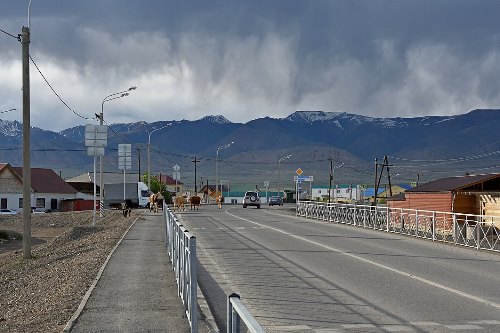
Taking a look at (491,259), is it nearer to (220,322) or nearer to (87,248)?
(220,322)

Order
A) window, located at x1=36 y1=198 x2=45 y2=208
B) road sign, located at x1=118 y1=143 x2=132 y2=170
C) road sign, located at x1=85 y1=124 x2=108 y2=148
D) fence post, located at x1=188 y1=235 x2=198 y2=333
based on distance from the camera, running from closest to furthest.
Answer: fence post, located at x1=188 y1=235 x2=198 y2=333, road sign, located at x1=85 y1=124 x2=108 y2=148, road sign, located at x1=118 y1=143 x2=132 y2=170, window, located at x1=36 y1=198 x2=45 y2=208

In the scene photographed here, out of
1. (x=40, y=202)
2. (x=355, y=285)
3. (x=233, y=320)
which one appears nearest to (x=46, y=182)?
(x=40, y=202)

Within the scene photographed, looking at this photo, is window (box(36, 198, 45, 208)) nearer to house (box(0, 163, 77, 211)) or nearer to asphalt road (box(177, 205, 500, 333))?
house (box(0, 163, 77, 211))

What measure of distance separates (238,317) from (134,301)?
24.9 feet

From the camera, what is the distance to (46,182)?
97875 millimetres

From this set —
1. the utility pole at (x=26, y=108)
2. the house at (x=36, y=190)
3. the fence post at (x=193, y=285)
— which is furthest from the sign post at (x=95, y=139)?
the house at (x=36, y=190)

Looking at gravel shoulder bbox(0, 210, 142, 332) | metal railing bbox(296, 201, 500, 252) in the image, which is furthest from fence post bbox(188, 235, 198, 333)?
metal railing bbox(296, 201, 500, 252)

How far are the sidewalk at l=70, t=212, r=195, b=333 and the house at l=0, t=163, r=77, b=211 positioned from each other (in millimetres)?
72398

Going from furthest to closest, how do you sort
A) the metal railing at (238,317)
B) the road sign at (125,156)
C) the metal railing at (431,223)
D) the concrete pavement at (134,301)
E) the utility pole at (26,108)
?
1. the road sign at (125,156)
2. the utility pole at (26,108)
3. the metal railing at (431,223)
4. the concrete pavement at (134,301)
5. the metal railing at (238,317)

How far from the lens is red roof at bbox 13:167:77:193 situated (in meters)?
94.8

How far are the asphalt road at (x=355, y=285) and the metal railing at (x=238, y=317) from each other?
4.63 metres

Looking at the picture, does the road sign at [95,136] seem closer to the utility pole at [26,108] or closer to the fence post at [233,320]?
the utility pole at [26,108]

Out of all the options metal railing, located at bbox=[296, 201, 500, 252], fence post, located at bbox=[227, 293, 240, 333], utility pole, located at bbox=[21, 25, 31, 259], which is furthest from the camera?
utility pole, located at bbox=[21, 25, 31, 259]

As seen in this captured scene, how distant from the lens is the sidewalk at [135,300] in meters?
10.4
